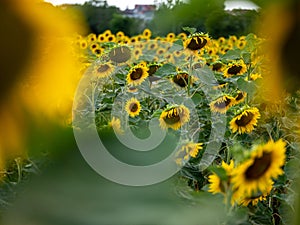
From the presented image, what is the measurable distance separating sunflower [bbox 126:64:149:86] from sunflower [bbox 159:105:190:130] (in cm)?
47

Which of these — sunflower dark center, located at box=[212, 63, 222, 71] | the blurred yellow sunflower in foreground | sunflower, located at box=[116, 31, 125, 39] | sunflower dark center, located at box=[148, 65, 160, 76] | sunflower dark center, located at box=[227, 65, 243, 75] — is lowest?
the blurred yellow sunflower in foreground

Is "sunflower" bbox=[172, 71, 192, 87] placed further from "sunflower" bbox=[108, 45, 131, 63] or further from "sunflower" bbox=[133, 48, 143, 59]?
"sunflower" bbox=[133, 48, 143, 59]

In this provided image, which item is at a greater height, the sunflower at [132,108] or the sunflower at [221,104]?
the sunflower at [221,104]

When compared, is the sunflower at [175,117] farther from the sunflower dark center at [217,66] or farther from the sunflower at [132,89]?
the sunflower dark center at [217,66]

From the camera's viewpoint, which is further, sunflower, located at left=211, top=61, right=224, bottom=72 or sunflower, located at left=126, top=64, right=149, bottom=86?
sunflower, located at left=211, top=61, right=224, bottom=72

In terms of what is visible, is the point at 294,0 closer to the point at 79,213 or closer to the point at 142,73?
the point at 79,213

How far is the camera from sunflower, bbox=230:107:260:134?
136 centimetres

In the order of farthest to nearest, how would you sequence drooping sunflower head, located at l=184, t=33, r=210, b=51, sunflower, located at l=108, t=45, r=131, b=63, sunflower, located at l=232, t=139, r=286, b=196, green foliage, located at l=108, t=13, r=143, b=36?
1. sunflower, located at l=108, t=45, r=131, b=63
2. drooping sunflower head, located at l=184, t=33, r=210, b=51
3. sunflower, located at l=232, t=139, r=286, b=196
4. green foliage, located at l=108, t=13, r=143, b=36

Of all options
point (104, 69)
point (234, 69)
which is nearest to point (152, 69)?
point (104, 69)

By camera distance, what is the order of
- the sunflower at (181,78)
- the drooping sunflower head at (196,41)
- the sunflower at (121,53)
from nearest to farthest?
1. the drooping sunflower head at (196,41)
2. the sunflower at (181,78)
3. the sunflower at (121,53)

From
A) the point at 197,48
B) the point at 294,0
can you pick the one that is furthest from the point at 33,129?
the point at 197,48

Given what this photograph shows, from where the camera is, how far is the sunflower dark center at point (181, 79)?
1848mm

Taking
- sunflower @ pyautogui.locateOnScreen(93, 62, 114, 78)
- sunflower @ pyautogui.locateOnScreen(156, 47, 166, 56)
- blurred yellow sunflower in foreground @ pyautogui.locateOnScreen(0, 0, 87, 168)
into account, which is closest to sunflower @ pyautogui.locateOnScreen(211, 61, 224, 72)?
sunflower @ pyautogui.locateOnScreen(93, 62, 114, 78)

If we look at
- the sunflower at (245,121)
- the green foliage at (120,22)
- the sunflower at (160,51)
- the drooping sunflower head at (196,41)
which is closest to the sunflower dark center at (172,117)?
the sunflower at (245,121)
